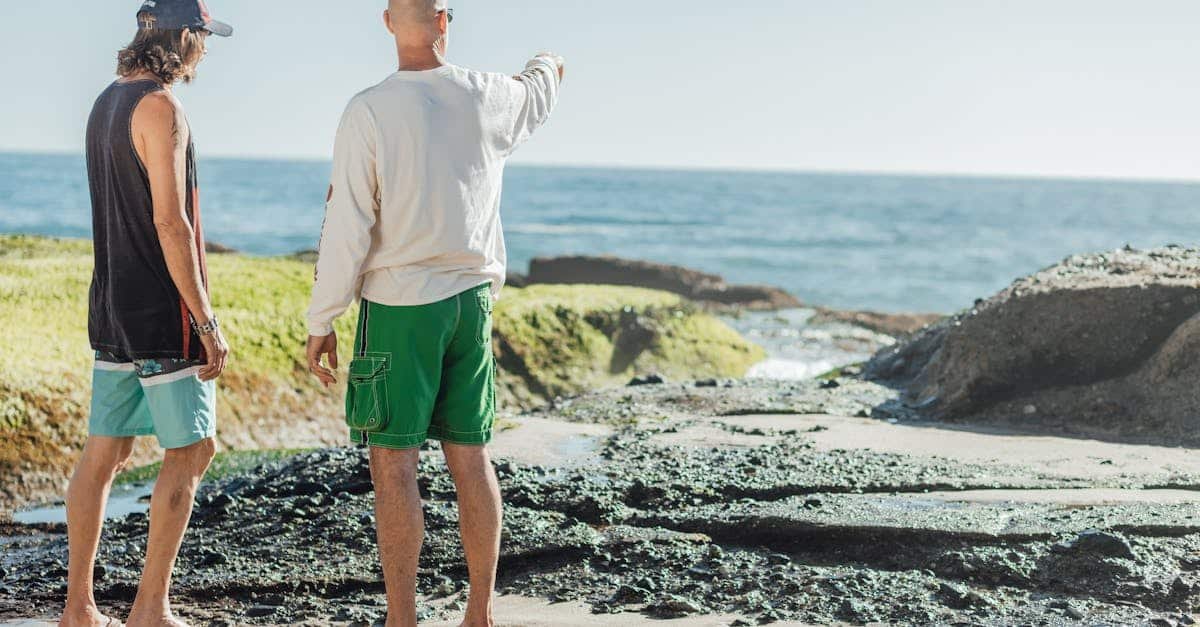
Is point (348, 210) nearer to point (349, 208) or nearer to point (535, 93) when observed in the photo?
point (349, 208)

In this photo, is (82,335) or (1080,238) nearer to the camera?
(82,335)

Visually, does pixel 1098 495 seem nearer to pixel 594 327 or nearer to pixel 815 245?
pixel 594 327

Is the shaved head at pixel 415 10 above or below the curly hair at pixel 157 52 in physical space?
above

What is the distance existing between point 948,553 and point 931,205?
8253 cm

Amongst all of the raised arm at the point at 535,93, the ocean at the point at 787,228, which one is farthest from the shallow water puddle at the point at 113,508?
→ the ocean at the point at 787,228

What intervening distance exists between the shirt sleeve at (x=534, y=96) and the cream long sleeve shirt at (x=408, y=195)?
0.18 meters

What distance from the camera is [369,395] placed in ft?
12.0

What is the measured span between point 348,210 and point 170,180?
0.63m

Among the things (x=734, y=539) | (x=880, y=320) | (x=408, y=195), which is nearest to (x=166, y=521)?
(x=408, y=195)

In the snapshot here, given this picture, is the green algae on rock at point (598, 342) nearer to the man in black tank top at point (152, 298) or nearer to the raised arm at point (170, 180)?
the man in black tank top at point (152, 298)

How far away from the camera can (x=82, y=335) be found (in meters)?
8.29

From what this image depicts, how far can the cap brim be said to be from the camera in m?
3.96

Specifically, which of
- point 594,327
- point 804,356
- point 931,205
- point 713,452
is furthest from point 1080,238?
point 713,452

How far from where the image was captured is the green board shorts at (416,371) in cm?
364
